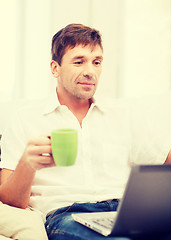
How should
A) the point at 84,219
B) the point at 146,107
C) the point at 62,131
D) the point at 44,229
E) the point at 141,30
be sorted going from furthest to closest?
the point at 141,30 < the point at 146,107 < the point at 44,229 < the point at 84,219 < the point at 62,131

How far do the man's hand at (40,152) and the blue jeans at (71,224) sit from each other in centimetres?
30

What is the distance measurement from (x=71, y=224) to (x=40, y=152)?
375mm

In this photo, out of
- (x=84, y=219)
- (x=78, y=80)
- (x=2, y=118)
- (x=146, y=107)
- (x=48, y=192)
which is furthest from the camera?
(x=146, y=107)

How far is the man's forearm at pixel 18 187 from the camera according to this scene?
1.24 meters

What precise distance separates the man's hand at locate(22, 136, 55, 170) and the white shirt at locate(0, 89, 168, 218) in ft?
1.59

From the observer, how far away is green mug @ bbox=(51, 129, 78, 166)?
0.93 m

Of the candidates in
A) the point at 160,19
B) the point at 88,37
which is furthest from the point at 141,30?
the point at 88,37

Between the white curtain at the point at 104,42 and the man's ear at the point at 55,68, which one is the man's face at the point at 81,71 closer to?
the man's ear at the point at 55,68

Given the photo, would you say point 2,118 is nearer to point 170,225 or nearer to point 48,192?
point 48,192

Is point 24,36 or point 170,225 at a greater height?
point 24,36

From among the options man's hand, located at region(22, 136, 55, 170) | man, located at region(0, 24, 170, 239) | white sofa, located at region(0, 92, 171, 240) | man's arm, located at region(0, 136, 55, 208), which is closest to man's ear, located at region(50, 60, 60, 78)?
man, located at region(0, 24, 170, 239)

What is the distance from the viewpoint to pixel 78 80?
5.39 feet

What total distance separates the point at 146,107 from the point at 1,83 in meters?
1.14

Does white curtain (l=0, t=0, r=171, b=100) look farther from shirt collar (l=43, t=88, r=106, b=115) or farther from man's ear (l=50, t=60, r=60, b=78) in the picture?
shirt collar (l=43, t=88, r=106, b=115)
